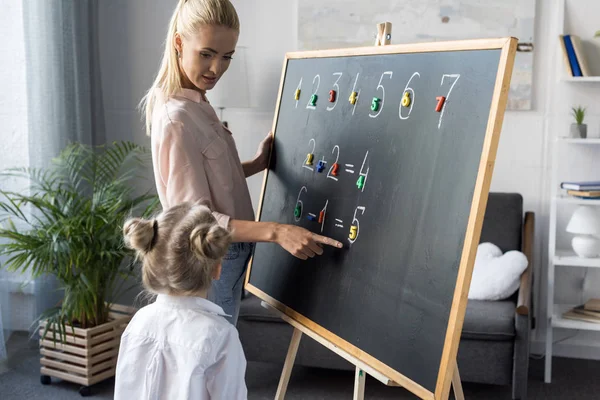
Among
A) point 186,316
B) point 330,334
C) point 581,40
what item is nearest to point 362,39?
point 581,40

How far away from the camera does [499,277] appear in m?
3.26

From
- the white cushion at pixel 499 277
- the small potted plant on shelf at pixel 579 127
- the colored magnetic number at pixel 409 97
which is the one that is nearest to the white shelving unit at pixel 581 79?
the small potted plant on shelf at pixel 579 127

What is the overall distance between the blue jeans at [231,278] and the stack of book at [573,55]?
2.17m

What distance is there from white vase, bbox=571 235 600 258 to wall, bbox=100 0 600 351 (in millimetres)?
356

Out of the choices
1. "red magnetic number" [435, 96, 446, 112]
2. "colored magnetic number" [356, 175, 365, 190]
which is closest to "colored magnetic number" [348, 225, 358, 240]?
"colored magnetic number" [356, 175, 365, 190]

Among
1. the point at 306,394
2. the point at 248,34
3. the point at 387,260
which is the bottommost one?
the point at 306,394

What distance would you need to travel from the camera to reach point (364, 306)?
181 cm

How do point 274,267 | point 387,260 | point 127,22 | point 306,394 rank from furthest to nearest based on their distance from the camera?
1. point 127,22
2. point 306,394
3. point 274,267
4. point 387,260

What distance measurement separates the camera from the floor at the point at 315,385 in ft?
10.5

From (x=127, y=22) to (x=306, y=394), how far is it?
2.39 metres

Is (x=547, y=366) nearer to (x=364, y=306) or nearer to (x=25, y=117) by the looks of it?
(x=364, y=306)

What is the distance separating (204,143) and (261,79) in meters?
2.27

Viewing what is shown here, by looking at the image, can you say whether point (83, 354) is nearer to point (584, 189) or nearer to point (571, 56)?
point (584, 189)

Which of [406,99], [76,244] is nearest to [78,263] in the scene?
[76,244]
